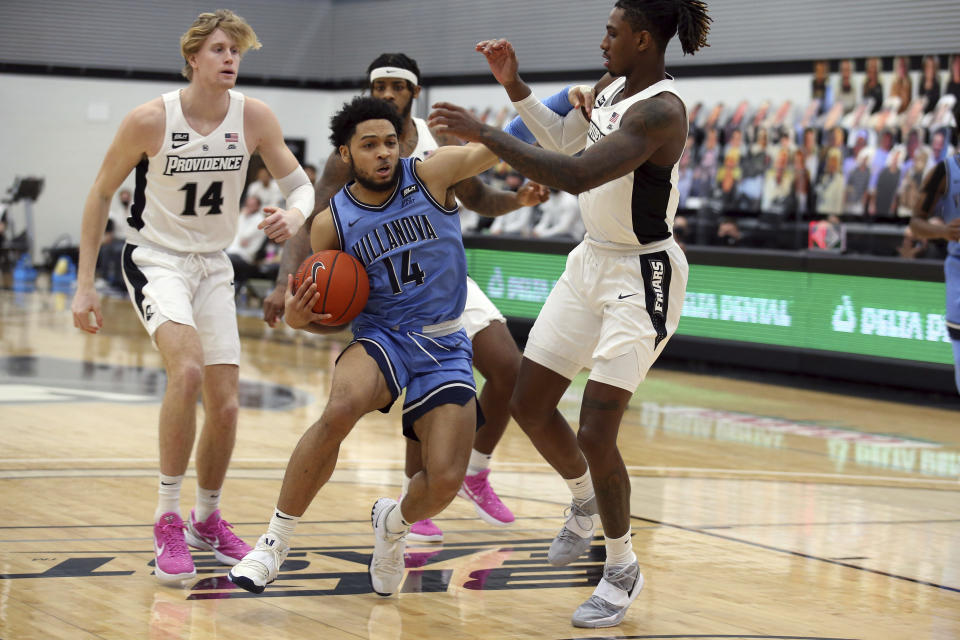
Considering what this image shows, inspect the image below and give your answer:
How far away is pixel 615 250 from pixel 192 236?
5.31ft

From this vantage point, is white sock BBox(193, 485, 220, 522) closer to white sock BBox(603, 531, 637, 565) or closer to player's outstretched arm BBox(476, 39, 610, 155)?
white sock BBox(603, 531, 637, 565)

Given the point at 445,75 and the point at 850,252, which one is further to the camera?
the point at 445,75

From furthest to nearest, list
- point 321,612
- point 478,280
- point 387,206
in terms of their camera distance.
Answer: point 478,280 → point 387,206 → point 321,612

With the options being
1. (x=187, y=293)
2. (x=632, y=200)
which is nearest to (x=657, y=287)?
(x=632, y=200)

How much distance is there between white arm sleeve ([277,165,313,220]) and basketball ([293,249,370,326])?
0.58m

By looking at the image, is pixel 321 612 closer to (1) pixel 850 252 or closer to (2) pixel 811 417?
(2) pixel 811 417

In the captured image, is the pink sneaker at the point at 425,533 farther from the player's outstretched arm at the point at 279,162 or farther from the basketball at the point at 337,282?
the player's outstretched arm at the point at 279,162

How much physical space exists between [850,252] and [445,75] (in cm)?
989

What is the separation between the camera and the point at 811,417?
9539mm

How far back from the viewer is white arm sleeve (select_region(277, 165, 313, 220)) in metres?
4.91

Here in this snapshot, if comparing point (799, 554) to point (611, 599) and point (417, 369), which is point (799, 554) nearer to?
point (611, 599)

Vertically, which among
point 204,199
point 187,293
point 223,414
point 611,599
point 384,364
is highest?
point 204,199

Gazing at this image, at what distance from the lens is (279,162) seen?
198 inches

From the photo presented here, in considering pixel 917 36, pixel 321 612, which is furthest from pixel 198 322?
pixel 917 36
